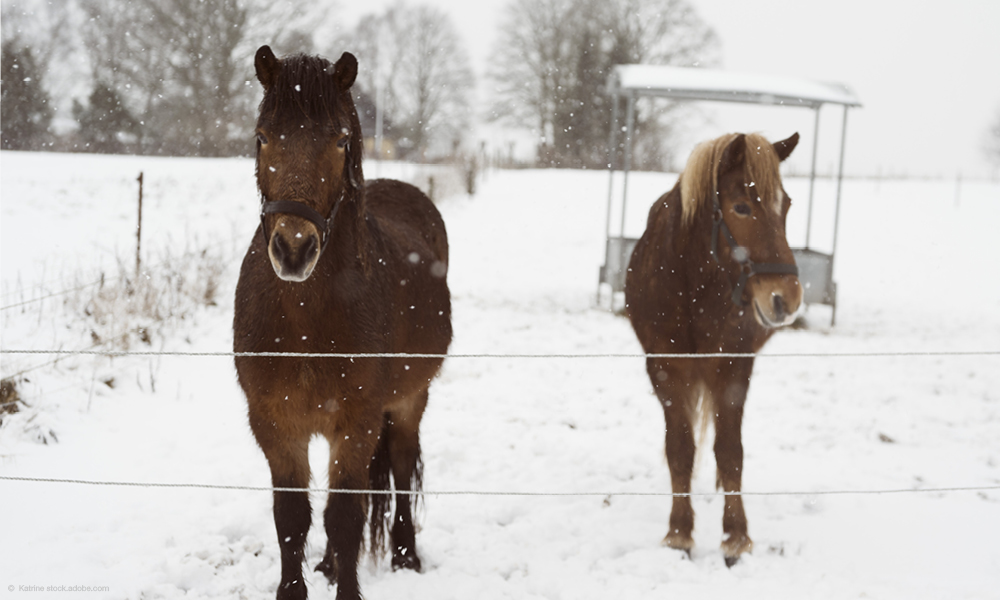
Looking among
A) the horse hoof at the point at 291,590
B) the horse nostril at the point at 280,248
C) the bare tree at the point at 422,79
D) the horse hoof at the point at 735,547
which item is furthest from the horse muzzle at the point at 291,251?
the bare tree at the point at 422,79

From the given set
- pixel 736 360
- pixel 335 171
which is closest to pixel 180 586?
pixel 335 171

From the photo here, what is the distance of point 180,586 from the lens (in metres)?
2.54

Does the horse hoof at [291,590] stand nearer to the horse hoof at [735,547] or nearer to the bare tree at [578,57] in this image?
the horse hoof at [735,547]

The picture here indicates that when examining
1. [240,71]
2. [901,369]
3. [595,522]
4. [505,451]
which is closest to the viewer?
[595,522]

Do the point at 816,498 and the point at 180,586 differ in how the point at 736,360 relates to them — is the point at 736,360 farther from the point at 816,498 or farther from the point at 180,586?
the point at 180,586

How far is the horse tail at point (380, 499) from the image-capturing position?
2.69m

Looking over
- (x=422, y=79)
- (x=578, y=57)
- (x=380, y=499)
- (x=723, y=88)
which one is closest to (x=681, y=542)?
(x=380, y=499)

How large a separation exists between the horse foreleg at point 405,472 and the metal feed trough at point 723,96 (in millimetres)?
4872

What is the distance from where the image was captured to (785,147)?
9.34 feet

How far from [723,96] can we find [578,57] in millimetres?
15285

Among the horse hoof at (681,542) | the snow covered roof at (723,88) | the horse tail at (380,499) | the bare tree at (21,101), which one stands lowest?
the horse hoof at (681,542)

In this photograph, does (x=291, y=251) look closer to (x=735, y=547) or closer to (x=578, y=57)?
(x=735, y=547)

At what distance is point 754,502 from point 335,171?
2.88m

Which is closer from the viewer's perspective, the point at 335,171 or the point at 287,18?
the point at 335,171
